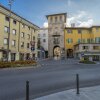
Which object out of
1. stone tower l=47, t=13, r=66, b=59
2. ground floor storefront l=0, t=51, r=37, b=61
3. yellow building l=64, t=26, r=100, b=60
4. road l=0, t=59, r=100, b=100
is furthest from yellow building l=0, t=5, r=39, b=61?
road l=0, t=59, r=100, b=100

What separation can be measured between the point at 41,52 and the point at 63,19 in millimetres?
15824

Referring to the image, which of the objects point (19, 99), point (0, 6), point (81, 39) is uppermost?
A: point (0, 6)

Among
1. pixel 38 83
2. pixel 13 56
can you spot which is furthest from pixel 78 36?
pixel 38 83

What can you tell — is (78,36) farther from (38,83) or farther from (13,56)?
(38,83)

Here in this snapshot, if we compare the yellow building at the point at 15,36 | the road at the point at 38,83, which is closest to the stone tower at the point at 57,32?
the yellow building at the point at 15,36

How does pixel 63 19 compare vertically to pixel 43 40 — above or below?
above

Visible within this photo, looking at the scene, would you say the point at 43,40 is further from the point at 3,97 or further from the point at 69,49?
the point at 3,97

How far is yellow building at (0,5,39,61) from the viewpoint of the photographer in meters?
43.5

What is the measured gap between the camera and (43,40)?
91.2m

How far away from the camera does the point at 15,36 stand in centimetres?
4928

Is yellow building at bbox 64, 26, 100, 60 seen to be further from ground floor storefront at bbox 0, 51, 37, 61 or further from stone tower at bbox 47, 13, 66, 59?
ground floor storefront at bbox 0, 51, 37, 61

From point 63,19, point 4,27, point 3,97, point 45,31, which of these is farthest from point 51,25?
point 3,97

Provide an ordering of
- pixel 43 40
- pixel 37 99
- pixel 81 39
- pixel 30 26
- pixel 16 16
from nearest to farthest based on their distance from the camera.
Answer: pixel 37 99, pixel 16 16, pixel 30 26, pixel 81 39, pixel 43 40

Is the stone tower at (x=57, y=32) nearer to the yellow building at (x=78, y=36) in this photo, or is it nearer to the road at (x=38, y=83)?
the yellow building at (x=78, y=36)
